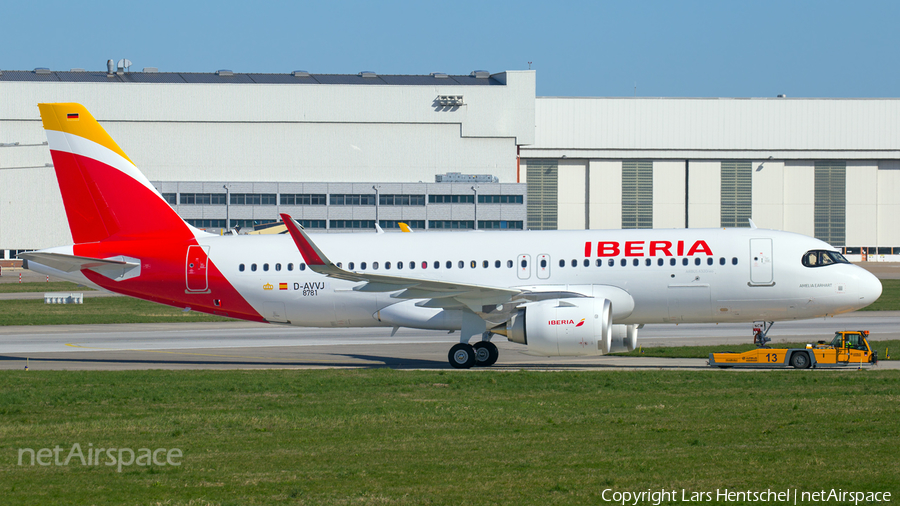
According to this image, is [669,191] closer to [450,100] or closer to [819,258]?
[450,100]

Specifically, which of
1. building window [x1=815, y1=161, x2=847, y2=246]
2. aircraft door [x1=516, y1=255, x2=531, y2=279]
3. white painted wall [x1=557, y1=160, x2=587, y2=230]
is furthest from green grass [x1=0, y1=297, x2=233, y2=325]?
building window [x1=815, y1=161, x2=847, y2=246]

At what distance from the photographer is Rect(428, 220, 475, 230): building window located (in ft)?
324

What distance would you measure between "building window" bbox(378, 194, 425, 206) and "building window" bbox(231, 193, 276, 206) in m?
12.5

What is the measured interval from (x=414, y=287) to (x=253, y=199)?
7881 centimetres

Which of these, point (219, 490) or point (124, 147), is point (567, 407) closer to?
point (219, 490)

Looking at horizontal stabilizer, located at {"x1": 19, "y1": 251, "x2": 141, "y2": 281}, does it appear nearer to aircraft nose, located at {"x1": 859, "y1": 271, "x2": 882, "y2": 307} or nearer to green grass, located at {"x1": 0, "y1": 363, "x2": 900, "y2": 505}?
green grass, located at {"x1": 0, "y1": 363, "x2": 900, "y2": 505}

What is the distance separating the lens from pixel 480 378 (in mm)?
22016

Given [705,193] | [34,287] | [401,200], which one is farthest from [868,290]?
[705,193]

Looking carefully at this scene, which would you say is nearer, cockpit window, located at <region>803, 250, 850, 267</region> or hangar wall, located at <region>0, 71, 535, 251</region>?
cockpit window, located at <region>803, 250, 850, 267</region>

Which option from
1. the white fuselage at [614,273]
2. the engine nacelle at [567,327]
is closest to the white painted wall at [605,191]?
the white fuselage at [614,273]

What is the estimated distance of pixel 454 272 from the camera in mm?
26047

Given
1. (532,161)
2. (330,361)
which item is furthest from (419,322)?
(532,161)

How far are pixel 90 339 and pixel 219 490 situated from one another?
28.0m

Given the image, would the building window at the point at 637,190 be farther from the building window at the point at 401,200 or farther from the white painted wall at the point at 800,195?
the building window at the point at 401,200
